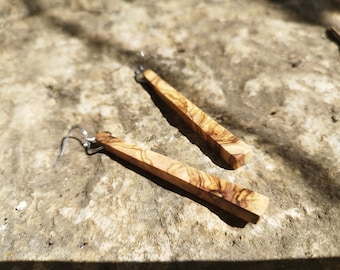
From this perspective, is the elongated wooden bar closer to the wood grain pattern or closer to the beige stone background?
the beige stone background

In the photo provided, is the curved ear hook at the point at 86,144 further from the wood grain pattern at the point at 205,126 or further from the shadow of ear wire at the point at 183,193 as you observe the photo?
the wood grain pattern at the point at 205,126

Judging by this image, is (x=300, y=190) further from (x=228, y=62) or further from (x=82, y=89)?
(x=82, y=89)

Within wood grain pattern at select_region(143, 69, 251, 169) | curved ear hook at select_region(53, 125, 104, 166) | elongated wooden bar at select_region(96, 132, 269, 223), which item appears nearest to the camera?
elongated wooden bar at select_region(96, 132, 269, 223)

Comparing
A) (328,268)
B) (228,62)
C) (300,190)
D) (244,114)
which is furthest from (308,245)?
(228,62)

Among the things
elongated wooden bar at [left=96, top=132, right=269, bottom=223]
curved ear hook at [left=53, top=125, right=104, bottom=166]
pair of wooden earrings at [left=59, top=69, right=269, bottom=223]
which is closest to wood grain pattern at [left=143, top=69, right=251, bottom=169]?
pair of wooden earrings at [left=59, top=69, right=269, bottom=223]

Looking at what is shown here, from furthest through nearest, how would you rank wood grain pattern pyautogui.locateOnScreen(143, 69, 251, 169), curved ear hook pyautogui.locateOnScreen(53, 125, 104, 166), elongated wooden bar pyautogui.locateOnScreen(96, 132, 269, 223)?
1. curved ear hook pyautogui.locateOnScreen(53, 125, 104, 166)
2. wood grain pattern pyautogui.locateOnScreen(143, 69, 251, 169)
3. elongated wooden bar pyautogui.locateOnScreen(96, 132, 269, 223)

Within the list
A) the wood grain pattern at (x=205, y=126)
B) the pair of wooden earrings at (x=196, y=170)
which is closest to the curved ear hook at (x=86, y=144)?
the pair of wooden earrings at (x=196, y=170)
